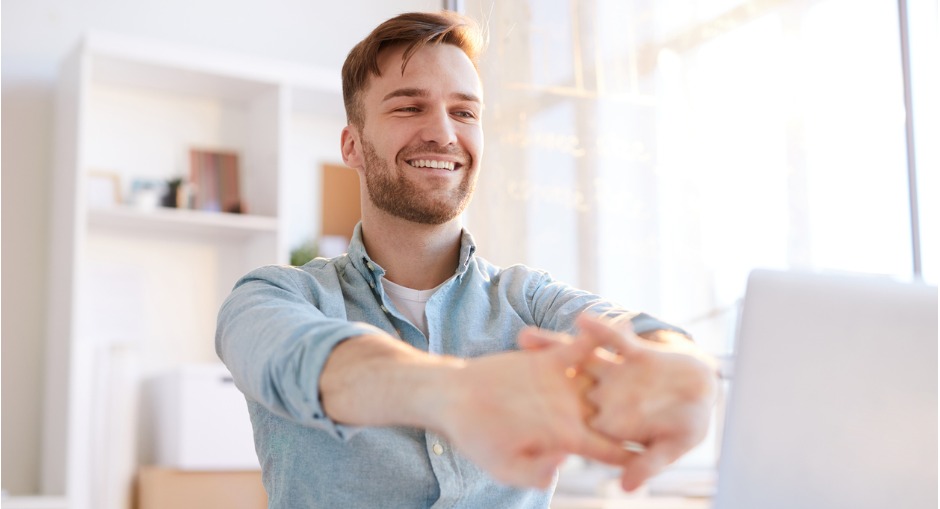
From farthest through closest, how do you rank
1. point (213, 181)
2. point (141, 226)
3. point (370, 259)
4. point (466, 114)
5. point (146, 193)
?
point (213, 181) < point (141, 226) < point (146, 193) < point (466, 114) < point (370, 259)

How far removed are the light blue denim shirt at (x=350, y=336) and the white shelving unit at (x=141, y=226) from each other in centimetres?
229

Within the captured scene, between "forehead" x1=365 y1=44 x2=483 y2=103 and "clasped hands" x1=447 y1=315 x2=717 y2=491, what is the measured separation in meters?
0.78

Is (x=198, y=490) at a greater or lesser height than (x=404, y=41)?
lesser

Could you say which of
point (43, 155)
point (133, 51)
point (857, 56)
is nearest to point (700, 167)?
point (857, 56)

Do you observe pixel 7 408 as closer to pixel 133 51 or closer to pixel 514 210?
pixel 133 51

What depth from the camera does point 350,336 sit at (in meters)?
0.96

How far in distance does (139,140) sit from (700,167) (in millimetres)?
2318

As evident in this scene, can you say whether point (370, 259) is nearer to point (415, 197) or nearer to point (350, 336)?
point (415, 197)

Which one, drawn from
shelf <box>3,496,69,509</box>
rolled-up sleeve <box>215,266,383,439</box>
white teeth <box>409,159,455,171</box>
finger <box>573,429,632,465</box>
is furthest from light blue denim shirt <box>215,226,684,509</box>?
shelf <box>3,496,69,509</box>

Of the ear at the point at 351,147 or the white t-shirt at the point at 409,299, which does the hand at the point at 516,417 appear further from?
the ear at the point at 351,147

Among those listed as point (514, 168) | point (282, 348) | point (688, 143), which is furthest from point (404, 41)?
point (688, 143)

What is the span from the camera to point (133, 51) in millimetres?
3672

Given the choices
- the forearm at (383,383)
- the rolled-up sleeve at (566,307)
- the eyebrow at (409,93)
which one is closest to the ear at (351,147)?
the eyebrow at (409,93)

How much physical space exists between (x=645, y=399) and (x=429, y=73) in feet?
2.91
